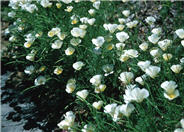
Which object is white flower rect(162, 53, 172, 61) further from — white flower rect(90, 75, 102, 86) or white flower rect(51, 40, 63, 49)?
white flower rect(51, 40, 63, 49)

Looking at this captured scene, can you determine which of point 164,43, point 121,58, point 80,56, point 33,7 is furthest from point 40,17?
point 164,43

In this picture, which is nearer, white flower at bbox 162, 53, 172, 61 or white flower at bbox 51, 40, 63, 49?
white flower at bbox 162, 53, 172, 61

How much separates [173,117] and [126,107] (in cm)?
38

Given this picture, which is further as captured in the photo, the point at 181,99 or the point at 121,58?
the point at 121,58

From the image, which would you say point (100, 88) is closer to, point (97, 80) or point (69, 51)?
point (97, 80)

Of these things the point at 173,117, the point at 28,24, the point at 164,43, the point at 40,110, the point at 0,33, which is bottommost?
the point at 0,33

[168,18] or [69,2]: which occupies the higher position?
[69,2]

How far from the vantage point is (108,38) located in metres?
2.87

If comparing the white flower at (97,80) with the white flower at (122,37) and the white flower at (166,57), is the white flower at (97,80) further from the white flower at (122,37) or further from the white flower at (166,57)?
the white flower at (166,57)

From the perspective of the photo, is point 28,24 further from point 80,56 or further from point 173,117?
point 173,117

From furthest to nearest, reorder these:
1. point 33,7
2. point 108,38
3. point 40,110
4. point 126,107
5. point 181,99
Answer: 1. point 33,7
2. point 40,110
3. point 108,38
4. point 181,99
5. point 126,107

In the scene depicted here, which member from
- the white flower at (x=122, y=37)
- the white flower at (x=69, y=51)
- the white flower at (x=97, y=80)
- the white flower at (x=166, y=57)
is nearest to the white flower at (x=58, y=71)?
the white flower at (x=69, y=51)

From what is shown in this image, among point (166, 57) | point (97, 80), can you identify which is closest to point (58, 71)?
point (97, 80)

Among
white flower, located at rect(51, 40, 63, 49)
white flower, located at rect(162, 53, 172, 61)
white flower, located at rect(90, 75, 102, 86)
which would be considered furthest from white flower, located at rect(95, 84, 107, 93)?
white flower, located at rect(51, 40, 63, 49)
